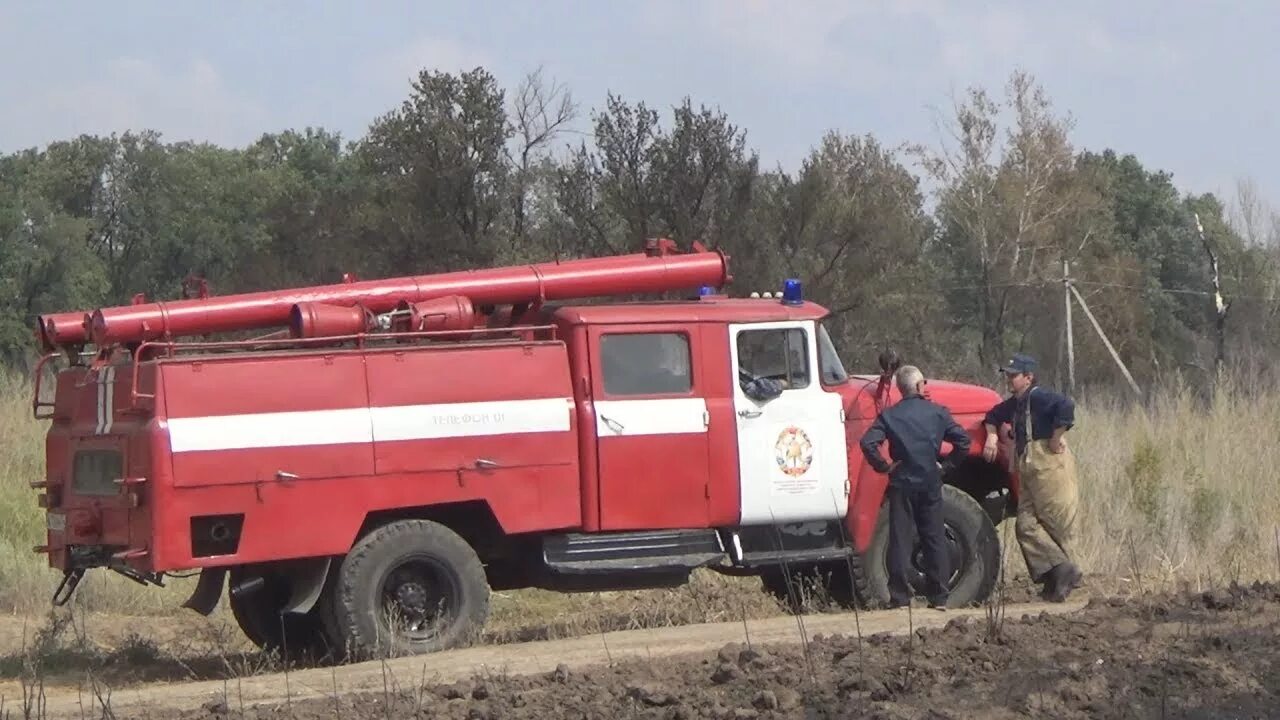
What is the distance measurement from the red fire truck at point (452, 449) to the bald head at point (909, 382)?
381mm

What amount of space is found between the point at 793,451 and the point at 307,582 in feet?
11.0

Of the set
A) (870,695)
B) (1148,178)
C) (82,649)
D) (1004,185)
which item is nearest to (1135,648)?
(870,695)

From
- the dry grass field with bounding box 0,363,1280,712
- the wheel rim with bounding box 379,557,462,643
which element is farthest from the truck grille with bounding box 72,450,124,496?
the wheel rim with bounding box 379,557,462,643

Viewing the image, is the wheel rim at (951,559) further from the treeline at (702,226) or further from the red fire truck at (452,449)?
the treeline at (702,226)

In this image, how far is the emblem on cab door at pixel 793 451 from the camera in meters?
11.8

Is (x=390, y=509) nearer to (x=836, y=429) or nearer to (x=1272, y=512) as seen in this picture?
(x=836, y=429)

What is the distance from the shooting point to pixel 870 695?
7770mm

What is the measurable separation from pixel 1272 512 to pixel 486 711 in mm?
12550

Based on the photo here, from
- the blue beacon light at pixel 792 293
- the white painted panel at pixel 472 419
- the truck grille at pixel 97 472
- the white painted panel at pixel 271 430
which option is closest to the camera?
the white painted panel at pixel 271 430

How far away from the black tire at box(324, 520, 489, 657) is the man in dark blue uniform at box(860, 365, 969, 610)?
2828 millimetres

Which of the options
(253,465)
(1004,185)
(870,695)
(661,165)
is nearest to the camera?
(870,695)

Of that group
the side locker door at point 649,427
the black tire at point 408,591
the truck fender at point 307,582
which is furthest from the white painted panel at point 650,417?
the truck fender at point 307,582

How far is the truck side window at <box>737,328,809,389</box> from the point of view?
39.0 ft

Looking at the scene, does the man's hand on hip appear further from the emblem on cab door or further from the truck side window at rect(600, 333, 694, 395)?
the truck side window at rect(600, 333, 694, 395)
